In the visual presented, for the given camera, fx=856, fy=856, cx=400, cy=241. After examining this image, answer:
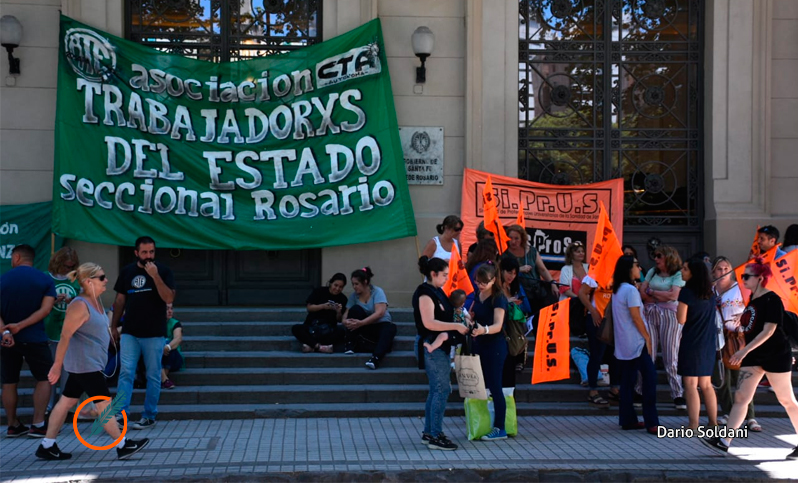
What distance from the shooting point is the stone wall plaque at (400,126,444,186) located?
12469mm

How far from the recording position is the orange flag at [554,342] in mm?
9039

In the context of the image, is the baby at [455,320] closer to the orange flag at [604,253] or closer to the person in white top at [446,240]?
the orange flag at [604,253]

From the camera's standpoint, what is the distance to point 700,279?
323 inches

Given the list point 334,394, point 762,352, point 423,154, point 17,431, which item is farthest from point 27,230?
point 762,352

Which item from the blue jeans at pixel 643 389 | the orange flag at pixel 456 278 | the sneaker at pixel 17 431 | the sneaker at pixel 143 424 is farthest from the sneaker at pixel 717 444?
the sneaker at pixel 17 431

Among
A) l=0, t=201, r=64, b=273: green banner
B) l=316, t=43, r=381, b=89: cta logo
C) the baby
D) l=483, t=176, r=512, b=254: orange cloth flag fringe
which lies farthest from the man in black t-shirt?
l=316, t=43, r=381, b=89: cta logo

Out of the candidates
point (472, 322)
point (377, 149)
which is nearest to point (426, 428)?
point (472, 322)

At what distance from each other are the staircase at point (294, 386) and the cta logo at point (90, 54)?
381cm

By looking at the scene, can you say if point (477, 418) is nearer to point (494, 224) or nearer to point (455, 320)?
point (455, 320)

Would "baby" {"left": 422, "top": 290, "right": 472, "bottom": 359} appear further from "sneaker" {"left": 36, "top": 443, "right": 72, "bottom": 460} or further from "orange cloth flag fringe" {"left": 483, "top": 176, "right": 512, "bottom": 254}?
"sneaker" {"left": 36, "top": 443, "right": 72, "bottom": 460}

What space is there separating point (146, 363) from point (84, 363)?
1257mm

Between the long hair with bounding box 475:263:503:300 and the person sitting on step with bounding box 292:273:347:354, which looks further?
the person sitting on step with bounding box 292:273:347:354

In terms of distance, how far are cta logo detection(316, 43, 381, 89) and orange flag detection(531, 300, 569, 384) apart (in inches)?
193

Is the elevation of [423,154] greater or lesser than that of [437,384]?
greater
